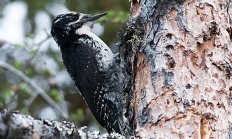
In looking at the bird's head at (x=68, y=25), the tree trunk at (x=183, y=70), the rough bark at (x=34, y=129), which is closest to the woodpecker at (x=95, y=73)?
the bird's head at (x=68, y=25)

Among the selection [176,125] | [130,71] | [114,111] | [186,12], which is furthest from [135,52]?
[114,111]

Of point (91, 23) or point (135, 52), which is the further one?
point (91, 23)

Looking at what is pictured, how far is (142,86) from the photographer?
360 cm

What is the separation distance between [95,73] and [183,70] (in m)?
1.57

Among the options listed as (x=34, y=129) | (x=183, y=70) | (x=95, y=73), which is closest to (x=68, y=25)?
(x=95, y=73)

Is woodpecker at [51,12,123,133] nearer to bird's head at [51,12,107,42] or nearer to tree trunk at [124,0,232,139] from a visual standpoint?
bird's head at [51,12,107,42]

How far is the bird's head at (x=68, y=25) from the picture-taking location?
201 inches

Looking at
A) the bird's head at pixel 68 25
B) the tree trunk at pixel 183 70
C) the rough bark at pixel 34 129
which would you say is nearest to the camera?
the rough bark at pixel 34 129

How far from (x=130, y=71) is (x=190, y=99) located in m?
0.71

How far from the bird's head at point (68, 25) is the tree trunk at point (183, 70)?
145cm

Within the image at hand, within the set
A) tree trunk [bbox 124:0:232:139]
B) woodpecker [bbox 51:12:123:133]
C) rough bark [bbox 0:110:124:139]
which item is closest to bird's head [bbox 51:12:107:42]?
woodpecker [bbox 51:12:123:133]

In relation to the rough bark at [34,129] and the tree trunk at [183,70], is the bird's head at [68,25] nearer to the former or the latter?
the tree trunk at [183,70]

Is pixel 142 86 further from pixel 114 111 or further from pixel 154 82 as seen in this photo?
pixel 114 111

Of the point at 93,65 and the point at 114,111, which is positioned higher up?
the point at 93,65
